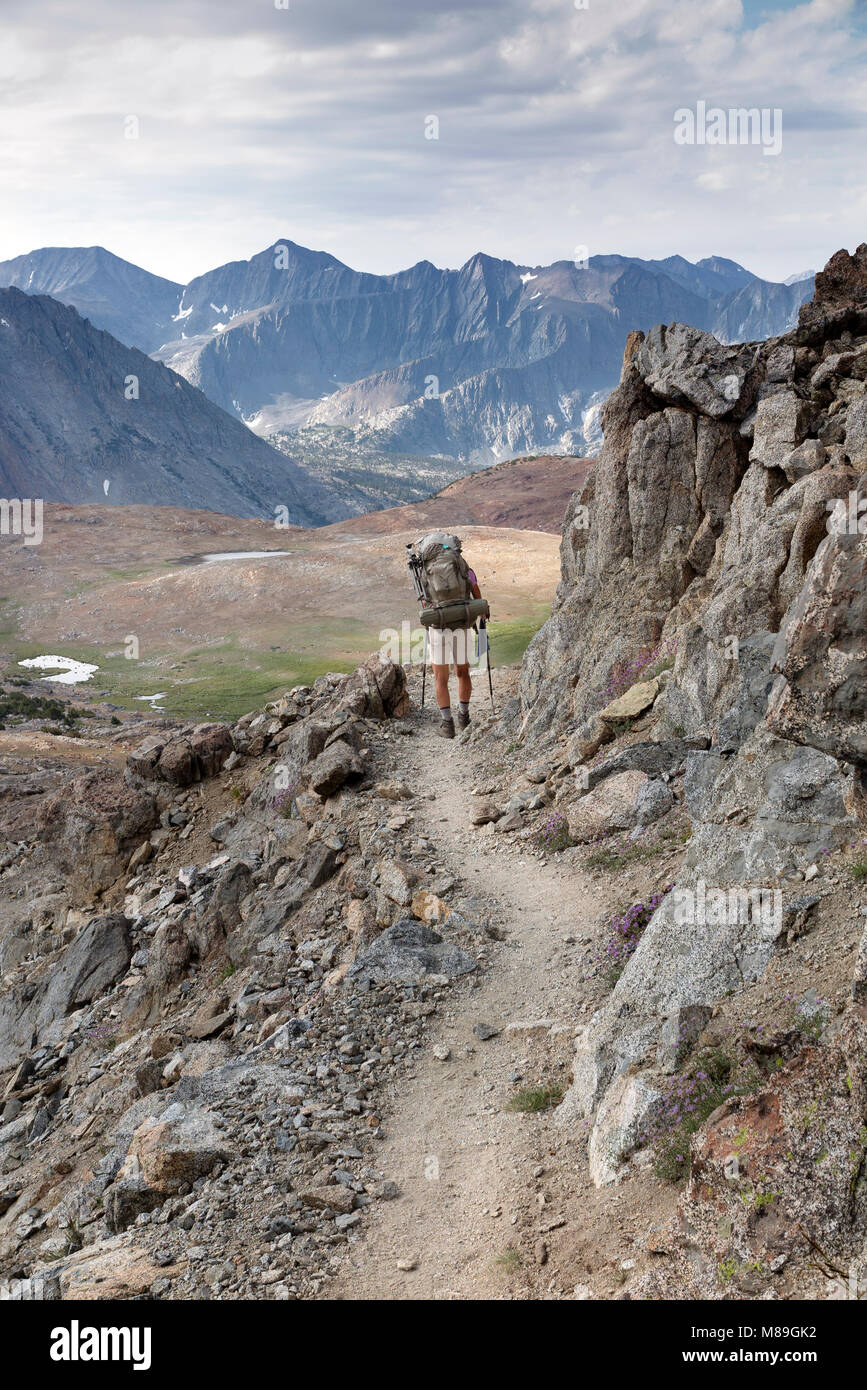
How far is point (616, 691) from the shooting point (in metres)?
17.9

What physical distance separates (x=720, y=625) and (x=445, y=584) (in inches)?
326

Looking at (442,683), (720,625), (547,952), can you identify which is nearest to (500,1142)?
(547,952)

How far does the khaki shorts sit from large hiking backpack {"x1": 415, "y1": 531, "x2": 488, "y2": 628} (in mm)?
288

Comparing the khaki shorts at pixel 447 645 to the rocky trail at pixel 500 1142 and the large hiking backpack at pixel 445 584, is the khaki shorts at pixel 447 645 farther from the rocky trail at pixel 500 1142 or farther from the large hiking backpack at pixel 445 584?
the rocky trail at pixel 500 1142

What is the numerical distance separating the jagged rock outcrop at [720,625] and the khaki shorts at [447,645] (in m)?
1.68

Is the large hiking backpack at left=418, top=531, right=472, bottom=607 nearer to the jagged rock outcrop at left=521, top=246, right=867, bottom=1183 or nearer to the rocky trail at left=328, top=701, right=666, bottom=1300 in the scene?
the jagged rock outcrop at left=521, top=246, right=867, bottom=1183

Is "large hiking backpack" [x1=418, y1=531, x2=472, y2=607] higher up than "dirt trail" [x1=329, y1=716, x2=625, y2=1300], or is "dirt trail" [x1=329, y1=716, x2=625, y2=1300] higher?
"large hiking backpack" [x1=418, y1=531, x2=472, y2=607]

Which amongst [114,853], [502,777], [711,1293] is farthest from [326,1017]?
[114,853]

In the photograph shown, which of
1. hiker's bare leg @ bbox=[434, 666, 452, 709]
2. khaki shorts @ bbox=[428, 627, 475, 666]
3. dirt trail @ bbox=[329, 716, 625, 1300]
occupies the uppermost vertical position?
khaki shorts @ bbox=[428, 627, 475, 666]

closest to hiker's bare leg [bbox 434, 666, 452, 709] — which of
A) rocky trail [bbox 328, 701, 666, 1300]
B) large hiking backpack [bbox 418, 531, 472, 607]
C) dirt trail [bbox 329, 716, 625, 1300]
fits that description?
large hiking backpack [bbox 418, 531, 472, 607]

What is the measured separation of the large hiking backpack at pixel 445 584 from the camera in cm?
2070

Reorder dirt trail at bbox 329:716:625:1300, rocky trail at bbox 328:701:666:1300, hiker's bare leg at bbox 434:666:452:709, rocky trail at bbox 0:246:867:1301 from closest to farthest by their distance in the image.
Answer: rocky trail at bbox 0:246:867:1301 < rocky trail at bbox 328:701:666:1300 < dirt trail at bbox 329:716:625:1300 < hiker's bare leg at bbox 434:666:452:709

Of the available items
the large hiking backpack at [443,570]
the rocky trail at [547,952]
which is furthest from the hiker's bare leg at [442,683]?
the large hiking backpack at [443,570]

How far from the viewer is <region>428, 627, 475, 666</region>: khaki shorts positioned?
2120 centimetres
